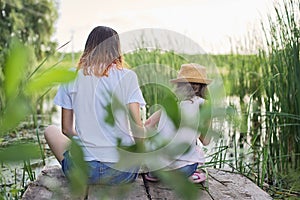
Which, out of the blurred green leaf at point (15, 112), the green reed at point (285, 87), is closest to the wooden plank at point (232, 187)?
the green reed at point (285, 87)

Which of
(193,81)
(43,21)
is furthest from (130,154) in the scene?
(43,21)

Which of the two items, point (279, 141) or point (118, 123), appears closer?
point (118, 123)

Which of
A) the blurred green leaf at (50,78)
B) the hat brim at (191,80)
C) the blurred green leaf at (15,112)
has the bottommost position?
the blurred green leaf at (15,112)

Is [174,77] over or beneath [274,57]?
beneath

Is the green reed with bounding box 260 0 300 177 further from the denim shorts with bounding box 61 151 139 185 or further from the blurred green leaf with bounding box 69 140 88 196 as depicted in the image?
the blurred green leaf with bounding box 69 140 88 196

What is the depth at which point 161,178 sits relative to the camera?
0.31m

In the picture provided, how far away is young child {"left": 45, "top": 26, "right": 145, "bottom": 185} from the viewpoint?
1.06 ft

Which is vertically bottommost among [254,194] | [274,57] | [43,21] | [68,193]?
[254,194]

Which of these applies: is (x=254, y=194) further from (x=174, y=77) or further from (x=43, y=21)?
(x=43, y=21)

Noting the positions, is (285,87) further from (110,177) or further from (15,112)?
(15,112)

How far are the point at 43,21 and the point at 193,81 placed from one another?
875 cm

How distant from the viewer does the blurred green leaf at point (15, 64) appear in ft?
0.76

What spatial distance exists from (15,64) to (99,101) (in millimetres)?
193

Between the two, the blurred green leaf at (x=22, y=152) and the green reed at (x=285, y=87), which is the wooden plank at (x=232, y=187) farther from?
the blurred green leaf at (x=22, y=152)
